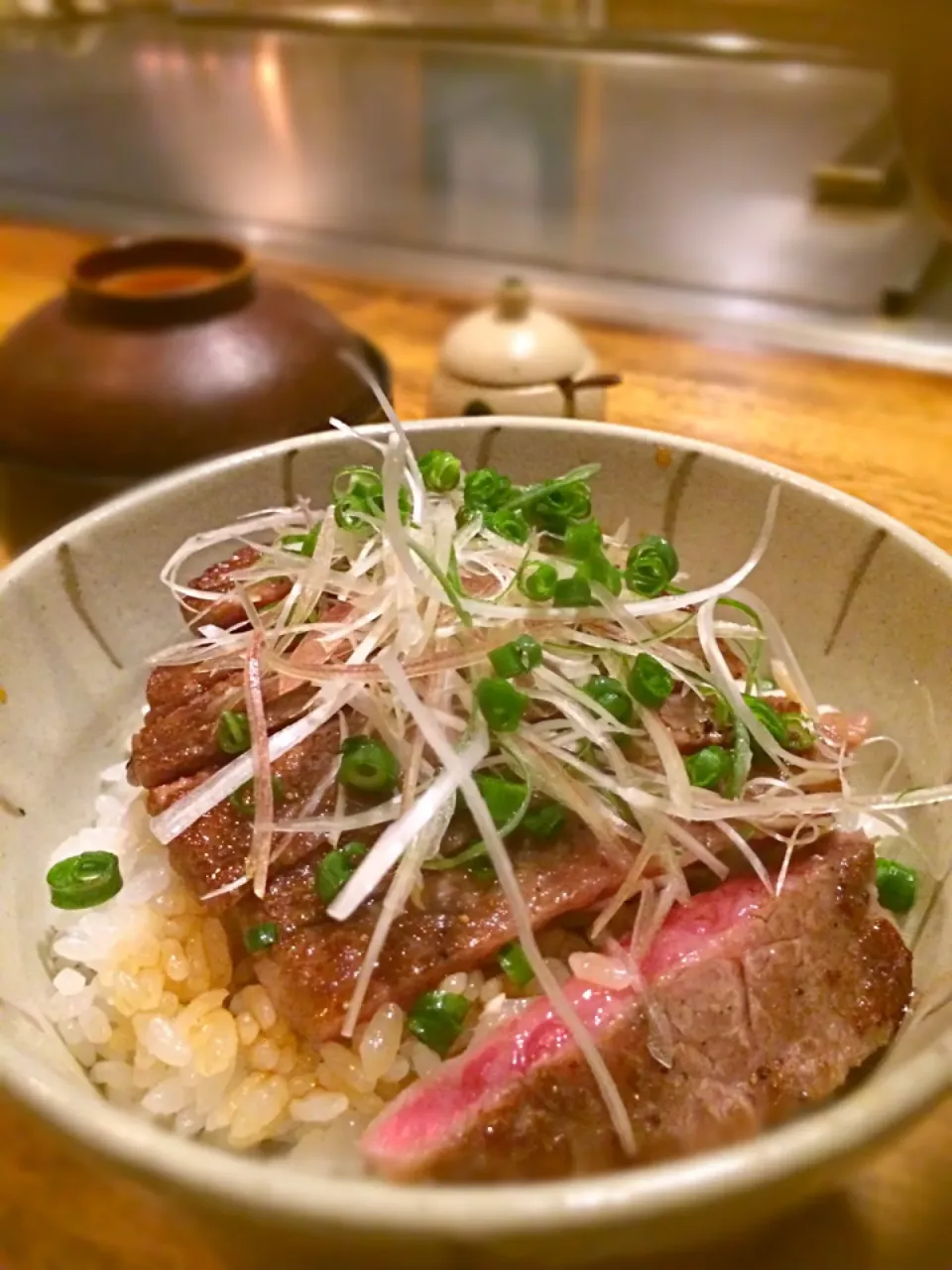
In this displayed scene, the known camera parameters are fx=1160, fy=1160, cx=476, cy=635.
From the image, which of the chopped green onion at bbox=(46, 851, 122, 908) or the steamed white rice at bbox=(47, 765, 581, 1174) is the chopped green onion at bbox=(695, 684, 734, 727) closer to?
the steamed white rice at bbox=(47, 765, 581, 1174)

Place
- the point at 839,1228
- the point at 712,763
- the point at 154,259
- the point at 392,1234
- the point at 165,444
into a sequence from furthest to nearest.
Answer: the point at 154,259 → the point at 165,444 → the point at 712,763 → the point at 839,1228 → the point at 392,1234

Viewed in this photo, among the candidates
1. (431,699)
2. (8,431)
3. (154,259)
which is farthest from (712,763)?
(154,259)

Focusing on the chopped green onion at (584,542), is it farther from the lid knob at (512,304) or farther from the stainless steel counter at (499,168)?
the stainless steel counter at (499,168)

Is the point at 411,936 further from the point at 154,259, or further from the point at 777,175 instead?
the point at 777,175

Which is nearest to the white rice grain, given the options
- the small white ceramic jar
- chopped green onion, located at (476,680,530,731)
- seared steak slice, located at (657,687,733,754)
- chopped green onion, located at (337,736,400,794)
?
chopped green onion, located at (337,736,400,794)

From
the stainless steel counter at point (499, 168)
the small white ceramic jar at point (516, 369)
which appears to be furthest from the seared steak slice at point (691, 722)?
the stainless steel counter at point (499, 168)
